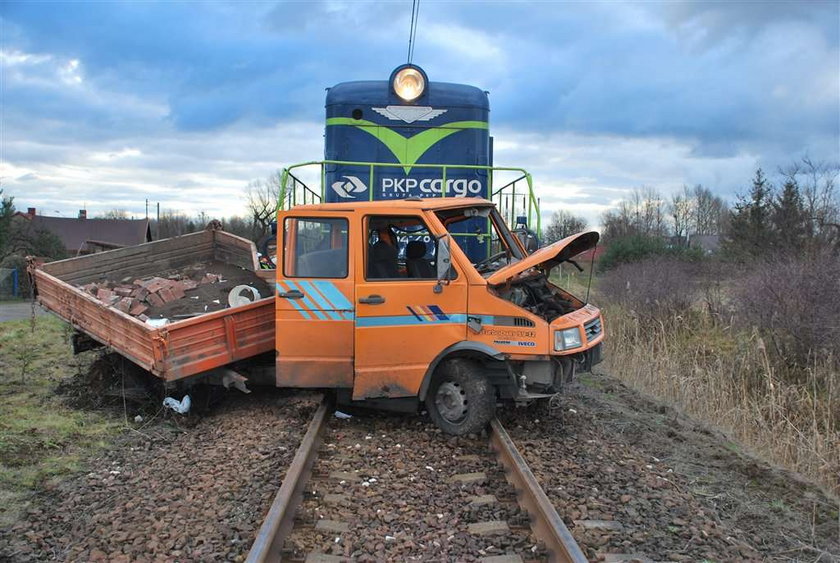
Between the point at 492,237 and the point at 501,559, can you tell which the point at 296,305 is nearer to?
the point at 492,237

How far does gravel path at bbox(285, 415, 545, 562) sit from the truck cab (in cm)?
46

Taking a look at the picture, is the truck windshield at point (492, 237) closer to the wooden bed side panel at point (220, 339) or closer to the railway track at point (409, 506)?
the railway track at point (409, 506)

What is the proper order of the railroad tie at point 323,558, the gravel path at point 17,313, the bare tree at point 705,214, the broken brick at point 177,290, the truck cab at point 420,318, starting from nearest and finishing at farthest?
the railroad tie at point 323,558 < the truck cab at point 420,318 < the broken brick at point 177,290 < the gravel path at point 17,313 < the bare tree at point 705,214

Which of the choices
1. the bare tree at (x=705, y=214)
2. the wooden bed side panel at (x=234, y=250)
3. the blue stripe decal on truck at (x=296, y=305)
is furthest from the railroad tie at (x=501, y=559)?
the bare tree at (x=705, y=214)

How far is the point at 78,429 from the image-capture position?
675 cm

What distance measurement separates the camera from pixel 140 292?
8.45 m

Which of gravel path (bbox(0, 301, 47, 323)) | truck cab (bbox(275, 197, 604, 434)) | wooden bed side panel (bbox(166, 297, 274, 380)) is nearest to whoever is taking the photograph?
truck cab (bbox(275, 197, 604, 434))

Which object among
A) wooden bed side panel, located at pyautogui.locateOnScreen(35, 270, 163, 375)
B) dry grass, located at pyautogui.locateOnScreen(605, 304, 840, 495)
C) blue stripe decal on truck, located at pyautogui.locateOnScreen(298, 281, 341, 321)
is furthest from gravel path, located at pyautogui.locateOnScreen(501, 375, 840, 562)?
wooden bed side panel, located at pyautogui.locateOnScreen(35, 270, 163, 375)

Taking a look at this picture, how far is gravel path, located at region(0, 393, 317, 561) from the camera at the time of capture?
410 cm

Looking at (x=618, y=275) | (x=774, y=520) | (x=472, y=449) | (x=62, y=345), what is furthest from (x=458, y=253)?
(x=618, y=275)

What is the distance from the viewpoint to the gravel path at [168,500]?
410 cm

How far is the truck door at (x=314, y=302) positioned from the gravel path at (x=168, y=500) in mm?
638

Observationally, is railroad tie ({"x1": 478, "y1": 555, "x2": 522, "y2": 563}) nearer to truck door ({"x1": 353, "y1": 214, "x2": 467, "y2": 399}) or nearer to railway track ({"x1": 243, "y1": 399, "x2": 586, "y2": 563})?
railway track ({"x1": 243, "y1": 399, "x2": 586, "y2": 563})

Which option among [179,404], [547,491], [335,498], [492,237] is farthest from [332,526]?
[492,237]
